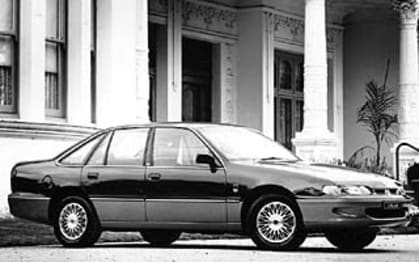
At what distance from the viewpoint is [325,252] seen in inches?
498

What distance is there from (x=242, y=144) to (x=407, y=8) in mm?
13539

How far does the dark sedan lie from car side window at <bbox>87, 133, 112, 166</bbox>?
0.5 inches

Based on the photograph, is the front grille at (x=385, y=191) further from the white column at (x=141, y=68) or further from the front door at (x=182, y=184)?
the white column at (x=141, y=68)

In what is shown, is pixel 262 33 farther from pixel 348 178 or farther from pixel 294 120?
pixel 348 178

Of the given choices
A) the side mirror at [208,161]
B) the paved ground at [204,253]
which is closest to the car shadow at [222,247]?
the paved ground at [204,253]

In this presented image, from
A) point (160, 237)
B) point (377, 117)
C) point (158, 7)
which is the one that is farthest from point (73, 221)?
point (377, 117)

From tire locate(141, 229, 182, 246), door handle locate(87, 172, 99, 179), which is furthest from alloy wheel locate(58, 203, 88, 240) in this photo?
tire locate(141, 229, 182, 246)

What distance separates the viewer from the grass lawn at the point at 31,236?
1410 cm

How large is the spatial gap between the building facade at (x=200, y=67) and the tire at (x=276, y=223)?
618 cm

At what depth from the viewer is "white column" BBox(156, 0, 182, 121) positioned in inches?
993

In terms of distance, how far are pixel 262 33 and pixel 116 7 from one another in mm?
8035

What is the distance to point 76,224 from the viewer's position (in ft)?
43.9

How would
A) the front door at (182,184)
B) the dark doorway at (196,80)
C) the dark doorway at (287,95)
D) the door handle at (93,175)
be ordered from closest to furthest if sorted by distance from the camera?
1. the front door at (182,184)
2. the door handle at (93,175)
3. the dark doorway at (196,80)
4. the dark doorway at (287,95)

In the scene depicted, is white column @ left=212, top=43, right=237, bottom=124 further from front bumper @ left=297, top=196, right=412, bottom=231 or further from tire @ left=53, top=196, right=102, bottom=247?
front bumper @ left=297, top=196, right=412, bottom=231
